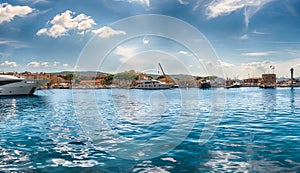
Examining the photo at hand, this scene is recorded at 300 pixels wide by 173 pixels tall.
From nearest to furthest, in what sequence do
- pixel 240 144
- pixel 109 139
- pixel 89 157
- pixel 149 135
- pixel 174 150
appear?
pixel 89 157, pixel 174 150, pixel 240 144, pixel 109 139, pixel 149 135

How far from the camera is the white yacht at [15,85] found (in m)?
60.0

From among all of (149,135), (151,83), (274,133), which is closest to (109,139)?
(149,135)

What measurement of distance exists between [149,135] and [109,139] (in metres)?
2.19

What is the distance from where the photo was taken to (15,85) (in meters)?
61.7

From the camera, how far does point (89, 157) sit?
8719 millimetres

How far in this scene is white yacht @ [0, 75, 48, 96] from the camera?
60000 mm

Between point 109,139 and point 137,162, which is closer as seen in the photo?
point 137,162

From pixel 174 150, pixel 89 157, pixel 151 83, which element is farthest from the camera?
pixel 151 83

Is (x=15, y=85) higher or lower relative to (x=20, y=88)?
higher

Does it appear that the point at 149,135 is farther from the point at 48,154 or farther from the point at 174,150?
the point at 48,154

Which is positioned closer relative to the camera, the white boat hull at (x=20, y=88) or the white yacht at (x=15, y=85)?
the white yacht at (x=15, y=85)

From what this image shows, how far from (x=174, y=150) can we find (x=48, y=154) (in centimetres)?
489

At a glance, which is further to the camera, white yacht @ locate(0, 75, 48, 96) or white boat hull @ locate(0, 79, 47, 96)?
white boat hull @ locate(0, 79, 47, 96)

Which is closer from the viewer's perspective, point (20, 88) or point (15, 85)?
point (15, 85)
